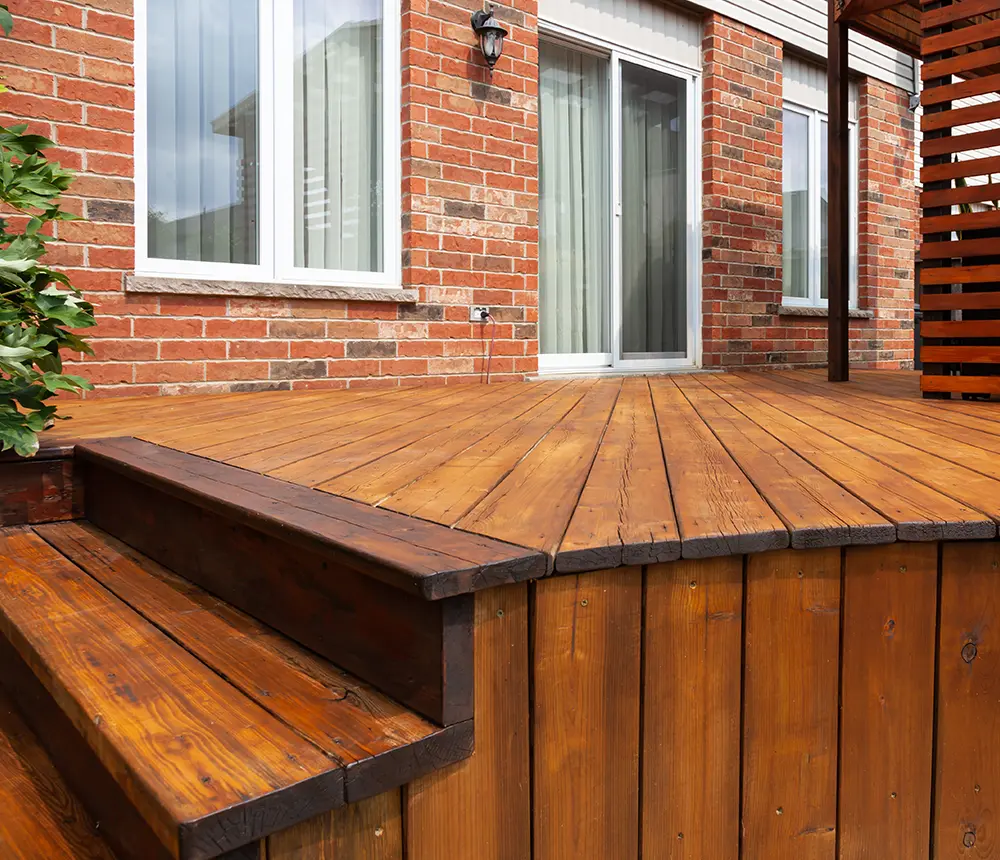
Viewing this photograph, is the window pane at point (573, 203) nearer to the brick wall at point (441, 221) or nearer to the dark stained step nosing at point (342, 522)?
the brick wall at point (441, 221)

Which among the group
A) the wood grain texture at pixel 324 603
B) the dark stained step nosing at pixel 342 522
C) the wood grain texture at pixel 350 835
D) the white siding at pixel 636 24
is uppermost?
the white siding at pixel 636 24

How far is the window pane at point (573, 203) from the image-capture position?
15.4ft

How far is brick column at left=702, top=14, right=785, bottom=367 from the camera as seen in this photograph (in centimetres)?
533

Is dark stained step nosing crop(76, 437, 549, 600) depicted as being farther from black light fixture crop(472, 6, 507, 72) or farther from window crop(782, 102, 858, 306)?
window crop(782, 102, 858, 306)

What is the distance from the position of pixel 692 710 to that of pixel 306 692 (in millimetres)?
510

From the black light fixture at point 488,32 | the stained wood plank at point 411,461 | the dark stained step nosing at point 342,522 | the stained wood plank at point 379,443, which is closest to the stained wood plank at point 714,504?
the dark stained step nosing at point 342,522

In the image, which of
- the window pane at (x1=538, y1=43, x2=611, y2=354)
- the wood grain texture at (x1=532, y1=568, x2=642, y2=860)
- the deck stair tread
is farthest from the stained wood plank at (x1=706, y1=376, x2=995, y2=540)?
the window pane at (x1=538, y1=43, x2=611, y2=354)

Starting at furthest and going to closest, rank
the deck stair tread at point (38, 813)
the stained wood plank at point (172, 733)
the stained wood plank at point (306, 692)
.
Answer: the deck stair tread at point (38, 813)
the stained wood plank at point (306, 692)
the stained wood plank at point (172, 733)

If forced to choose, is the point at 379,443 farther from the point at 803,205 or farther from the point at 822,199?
the point at 822,199

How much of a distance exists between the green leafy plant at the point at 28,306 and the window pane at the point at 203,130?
1.57 m

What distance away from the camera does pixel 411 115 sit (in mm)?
3896

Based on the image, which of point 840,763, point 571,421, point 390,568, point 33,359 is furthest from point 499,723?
point 571,421

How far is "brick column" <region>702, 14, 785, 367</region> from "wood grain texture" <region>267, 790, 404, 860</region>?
477 centimetres

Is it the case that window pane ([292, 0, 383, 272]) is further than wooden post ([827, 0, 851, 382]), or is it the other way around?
wooden post ([827, 0, 851, 382])
